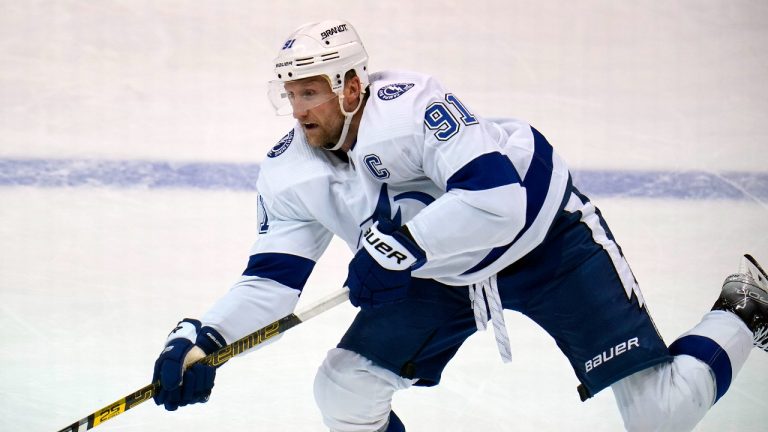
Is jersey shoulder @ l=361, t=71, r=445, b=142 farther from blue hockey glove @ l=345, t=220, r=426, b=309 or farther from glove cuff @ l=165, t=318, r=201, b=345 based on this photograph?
glove cuff @ l=165, t=318, r=201, b=345

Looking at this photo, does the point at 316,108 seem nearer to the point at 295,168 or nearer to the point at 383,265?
the point at 295,168

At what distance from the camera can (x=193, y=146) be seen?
4.56m

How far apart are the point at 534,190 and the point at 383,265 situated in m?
0.44

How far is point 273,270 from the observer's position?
275 centimetres

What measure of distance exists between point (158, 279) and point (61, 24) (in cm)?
183

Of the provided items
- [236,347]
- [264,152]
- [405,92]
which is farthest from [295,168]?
[264,152]

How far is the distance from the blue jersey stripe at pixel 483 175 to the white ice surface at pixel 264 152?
904 millimetres

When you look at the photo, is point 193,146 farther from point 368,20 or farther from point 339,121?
point 339,121

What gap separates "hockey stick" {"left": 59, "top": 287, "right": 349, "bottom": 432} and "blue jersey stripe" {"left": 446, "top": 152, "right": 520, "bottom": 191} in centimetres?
43

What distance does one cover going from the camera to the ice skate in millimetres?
2850

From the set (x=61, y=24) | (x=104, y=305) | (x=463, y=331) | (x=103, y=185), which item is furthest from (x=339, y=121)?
(x=61, y=24)

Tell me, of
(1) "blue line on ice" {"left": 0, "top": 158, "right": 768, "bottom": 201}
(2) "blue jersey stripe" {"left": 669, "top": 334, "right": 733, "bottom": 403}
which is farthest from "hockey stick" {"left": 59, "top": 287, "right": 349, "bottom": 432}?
(1) "blue line on ice" {"left": 0, "top": 158, "right": 768, "bottom": 201}

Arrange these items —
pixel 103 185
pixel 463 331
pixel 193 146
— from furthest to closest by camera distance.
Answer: pixel 193 146 < pixel 103 185 < pixel 463 331

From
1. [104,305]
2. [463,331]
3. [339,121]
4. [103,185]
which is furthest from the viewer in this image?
[103,185]
